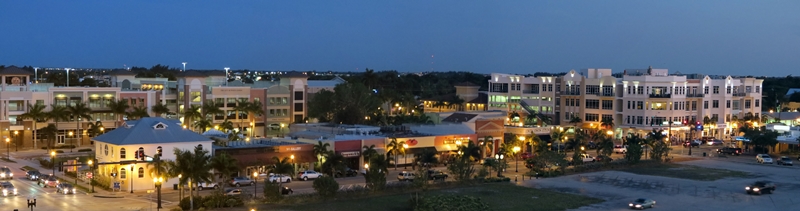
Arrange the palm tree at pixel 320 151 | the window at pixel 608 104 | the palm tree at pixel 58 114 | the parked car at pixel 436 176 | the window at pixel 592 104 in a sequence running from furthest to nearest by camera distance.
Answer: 1. the window at pixel 592 104
2. the window at pixel 608 104
3. the palm tree at pixel 58 114
4. the palm tree at pixel 320 151
5. the parked car at pixel 436 176

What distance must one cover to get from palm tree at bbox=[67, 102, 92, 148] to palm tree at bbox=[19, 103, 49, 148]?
2528 mm

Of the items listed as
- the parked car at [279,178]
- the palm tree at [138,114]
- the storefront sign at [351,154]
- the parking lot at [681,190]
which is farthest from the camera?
the palm tree at [138,114]

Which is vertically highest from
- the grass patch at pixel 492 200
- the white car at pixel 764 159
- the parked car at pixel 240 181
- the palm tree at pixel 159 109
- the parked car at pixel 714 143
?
the palm tree at pixel 159 109

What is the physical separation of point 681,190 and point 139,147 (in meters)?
38.3

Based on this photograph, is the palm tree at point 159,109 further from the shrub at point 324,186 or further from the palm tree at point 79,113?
the shrub at point 324,186

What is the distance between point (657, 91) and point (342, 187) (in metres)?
59.0

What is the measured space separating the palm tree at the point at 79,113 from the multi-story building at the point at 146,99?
0.57 ft

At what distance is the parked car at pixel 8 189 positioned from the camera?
169 feet

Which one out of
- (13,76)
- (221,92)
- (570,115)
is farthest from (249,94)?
(570,115)

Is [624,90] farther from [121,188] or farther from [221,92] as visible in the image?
[121,188]

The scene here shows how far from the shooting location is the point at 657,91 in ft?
Result: 336

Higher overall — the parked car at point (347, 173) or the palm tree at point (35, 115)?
the palm tree at point (35, 115)

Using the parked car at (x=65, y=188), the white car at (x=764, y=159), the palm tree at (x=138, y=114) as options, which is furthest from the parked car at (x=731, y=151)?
the parked car at (x=65, y=188)

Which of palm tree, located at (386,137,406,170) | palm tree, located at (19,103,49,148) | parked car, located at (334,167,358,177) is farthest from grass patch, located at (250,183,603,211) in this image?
palm tree, located at (19,103,49,148)
